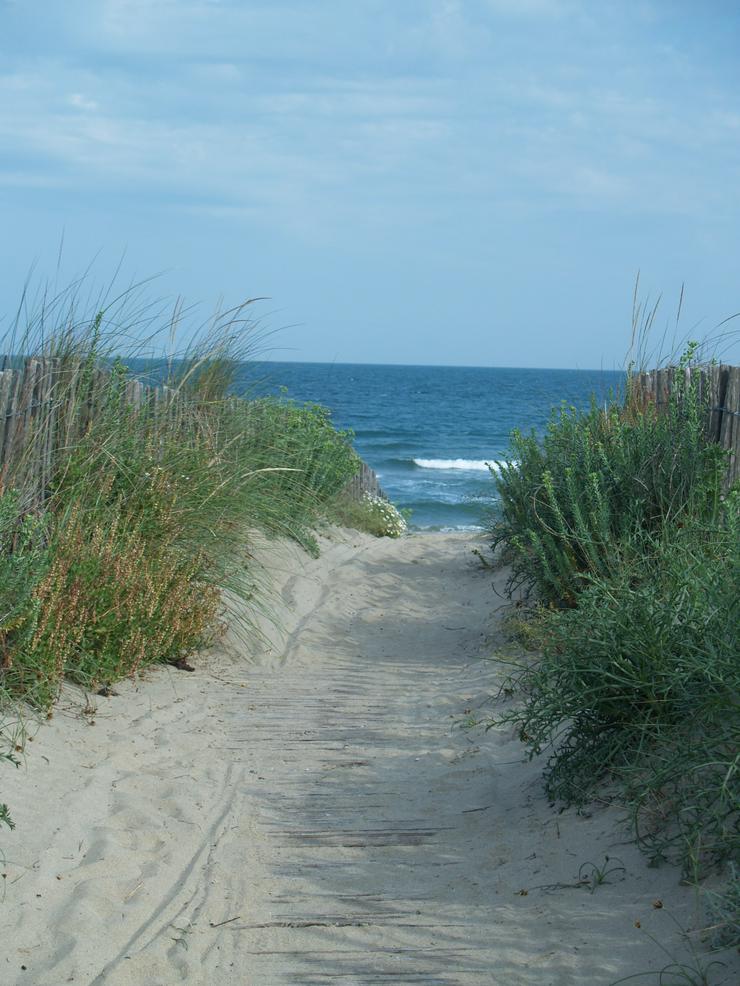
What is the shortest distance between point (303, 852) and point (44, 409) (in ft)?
10.2

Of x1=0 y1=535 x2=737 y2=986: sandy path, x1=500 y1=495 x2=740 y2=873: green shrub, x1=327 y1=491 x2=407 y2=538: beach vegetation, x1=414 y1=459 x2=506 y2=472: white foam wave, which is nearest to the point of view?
x1=0 y1=535 x2=737 y2=986: sandy path

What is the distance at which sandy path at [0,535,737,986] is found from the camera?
308 cm

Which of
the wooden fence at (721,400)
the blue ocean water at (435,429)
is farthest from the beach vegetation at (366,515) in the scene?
the wooden fence at (721,400)

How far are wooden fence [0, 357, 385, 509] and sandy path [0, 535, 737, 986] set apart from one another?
4.30 feet

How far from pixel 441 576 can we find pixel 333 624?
215cm

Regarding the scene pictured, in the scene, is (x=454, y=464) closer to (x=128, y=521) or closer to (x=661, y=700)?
(x=128, y=521)

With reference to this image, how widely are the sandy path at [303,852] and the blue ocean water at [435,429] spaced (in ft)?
11.0

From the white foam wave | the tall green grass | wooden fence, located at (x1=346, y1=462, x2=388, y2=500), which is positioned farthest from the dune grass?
the white foam wave

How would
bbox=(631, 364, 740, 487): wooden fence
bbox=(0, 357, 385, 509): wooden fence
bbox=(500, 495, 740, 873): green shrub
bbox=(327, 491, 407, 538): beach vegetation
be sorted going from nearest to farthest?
bbox=(500, 495, 740, 873): green shrub, bbox=(0, 357, 385, 509): wooden fence, bbox=(631, 364, 740, 487): wooden fence, bbox=(327, 491, 407, 538): beach vegetation

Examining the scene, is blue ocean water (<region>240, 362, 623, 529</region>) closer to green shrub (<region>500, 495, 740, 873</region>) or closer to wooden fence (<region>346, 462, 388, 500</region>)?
wooden fence (<region>346, 462, 388, 500</region>)

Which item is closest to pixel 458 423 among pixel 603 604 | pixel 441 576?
pixel 441 576

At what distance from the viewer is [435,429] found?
37625 millimetres

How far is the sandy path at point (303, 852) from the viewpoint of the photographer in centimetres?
308

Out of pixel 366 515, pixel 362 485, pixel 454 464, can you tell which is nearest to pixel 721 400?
pixel 366 515
